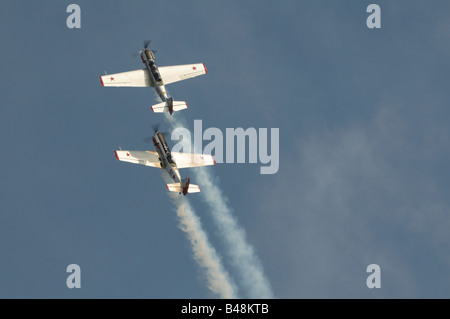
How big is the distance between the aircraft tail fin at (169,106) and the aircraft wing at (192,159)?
5.81 m

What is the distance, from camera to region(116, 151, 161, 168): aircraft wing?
111500 mm

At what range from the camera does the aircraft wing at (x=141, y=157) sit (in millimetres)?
111500

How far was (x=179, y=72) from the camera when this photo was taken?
125438mm

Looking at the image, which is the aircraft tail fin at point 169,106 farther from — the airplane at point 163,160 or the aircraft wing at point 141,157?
the aircraft wing at point 141,157

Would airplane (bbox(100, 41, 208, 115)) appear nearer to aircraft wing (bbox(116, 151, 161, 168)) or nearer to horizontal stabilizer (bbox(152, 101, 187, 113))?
horizontal stabilizer (bbox(152, 101, 187, 113))

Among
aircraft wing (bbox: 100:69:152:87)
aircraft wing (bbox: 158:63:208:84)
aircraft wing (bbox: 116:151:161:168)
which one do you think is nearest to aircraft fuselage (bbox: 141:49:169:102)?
aircraft wing (bbox: 100:69:152:87)

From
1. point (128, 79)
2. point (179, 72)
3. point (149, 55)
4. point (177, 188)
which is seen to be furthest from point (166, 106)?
point (179, 72)

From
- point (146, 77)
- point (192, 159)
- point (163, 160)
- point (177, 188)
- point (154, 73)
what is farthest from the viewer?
point (146, 77)

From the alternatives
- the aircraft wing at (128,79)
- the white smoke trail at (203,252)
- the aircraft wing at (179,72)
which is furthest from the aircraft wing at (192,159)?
the aircraft wing at (179,72)

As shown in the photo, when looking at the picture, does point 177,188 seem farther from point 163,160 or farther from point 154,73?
point 154,73

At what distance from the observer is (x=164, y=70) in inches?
4906

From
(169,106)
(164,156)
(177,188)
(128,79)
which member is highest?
(128,79)

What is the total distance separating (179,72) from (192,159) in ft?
50.8
